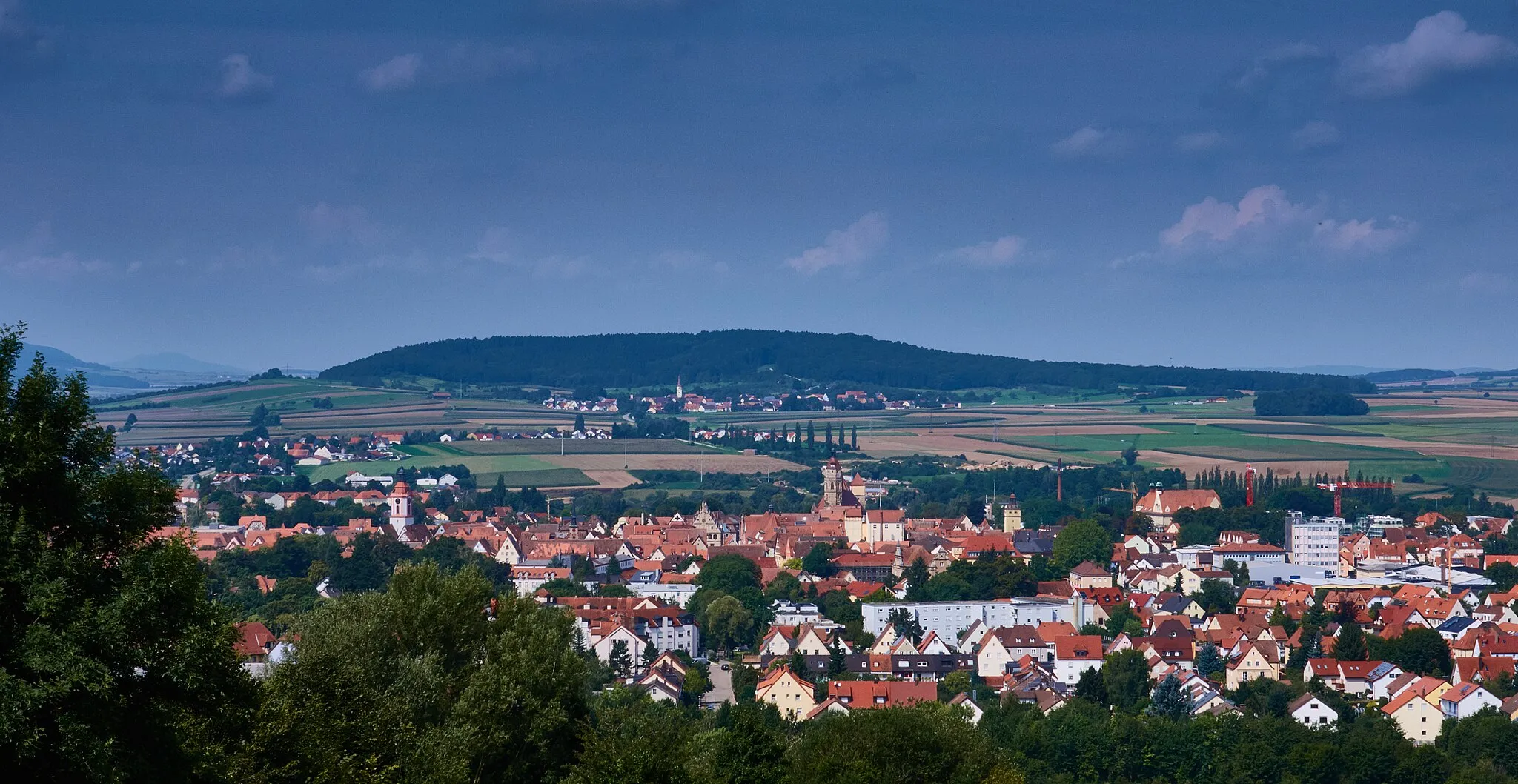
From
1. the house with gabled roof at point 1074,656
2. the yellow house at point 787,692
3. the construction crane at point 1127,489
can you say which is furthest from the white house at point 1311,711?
the construction crane at point 1127,489

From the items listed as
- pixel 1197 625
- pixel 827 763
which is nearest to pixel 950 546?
pixel 1197 625

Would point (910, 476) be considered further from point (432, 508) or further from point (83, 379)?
point (83, 379)

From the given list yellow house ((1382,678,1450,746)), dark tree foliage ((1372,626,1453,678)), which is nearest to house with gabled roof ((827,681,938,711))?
yellow house ((1382,678,1450,746))

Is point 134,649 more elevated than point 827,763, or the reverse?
point 134,649

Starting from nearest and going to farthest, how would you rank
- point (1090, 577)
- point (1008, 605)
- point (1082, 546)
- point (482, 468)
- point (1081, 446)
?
point (1008, 605)
point (1090, 577)
point (1082, 546)
point (482, 468)
point (1081, 446)

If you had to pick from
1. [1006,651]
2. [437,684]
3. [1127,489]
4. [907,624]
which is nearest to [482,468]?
[1127,489]

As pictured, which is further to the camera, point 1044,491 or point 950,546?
point 1044,491

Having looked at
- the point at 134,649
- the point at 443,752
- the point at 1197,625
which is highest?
the point at 134,649

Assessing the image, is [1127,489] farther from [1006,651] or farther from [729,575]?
[1006,651]

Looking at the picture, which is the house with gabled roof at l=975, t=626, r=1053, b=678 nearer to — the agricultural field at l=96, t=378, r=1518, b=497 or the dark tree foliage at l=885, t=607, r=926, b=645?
the dark tree foliage at l=885, t=607, r=926, b=645
